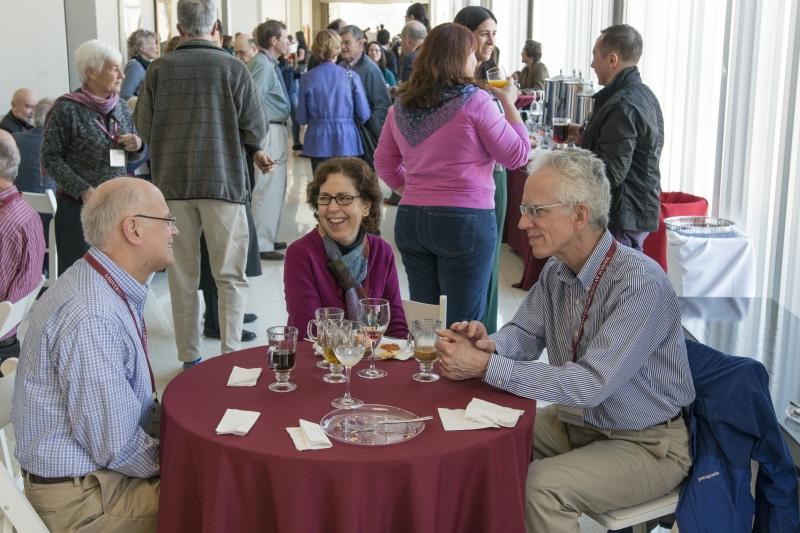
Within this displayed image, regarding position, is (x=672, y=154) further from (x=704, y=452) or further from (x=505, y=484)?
(x=505, y=484)

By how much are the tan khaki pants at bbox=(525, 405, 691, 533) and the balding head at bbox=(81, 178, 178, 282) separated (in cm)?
110

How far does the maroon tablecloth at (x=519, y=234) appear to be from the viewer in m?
5.78

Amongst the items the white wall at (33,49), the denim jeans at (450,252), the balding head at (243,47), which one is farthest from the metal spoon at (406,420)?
the balding head at (243,47)

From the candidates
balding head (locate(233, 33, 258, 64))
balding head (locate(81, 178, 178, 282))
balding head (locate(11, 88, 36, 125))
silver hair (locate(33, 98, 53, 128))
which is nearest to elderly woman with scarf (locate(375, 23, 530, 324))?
balding head (locate(81, 178, 178, 282))

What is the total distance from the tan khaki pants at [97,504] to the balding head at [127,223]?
51 cm

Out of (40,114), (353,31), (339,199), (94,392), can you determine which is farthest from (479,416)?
(353,31)

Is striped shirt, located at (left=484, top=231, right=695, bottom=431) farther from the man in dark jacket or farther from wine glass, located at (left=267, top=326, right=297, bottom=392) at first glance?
the man in dark jacket

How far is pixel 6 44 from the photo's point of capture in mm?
7105

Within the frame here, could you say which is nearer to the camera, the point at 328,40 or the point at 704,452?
the point at 704,452

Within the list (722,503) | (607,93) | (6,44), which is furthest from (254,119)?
(6,44)

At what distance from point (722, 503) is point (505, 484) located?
0.61 metres

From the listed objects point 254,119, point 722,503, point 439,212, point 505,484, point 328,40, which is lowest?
point 722,503

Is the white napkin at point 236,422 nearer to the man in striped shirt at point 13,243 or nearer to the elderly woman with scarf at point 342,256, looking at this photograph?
the elderly woman with scarf at point 342,256

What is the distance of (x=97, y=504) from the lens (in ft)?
6.69
